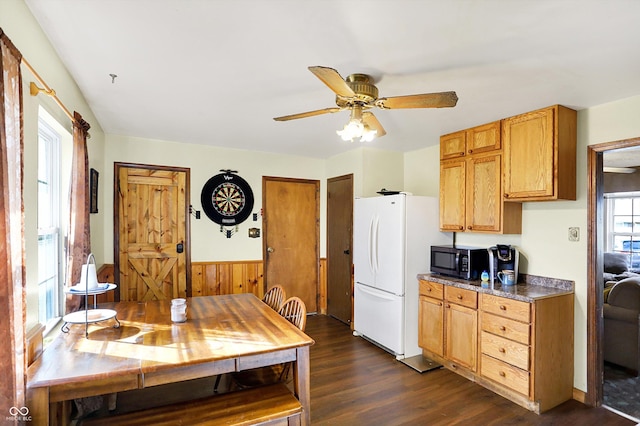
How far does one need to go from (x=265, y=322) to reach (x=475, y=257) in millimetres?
2124

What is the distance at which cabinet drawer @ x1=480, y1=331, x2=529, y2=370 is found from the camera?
2559 millimetres

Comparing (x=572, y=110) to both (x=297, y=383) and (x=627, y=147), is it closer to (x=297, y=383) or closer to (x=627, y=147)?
(x=627, y=147)

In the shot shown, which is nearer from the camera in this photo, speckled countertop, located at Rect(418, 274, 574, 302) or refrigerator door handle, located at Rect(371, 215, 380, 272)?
speckled countertop, located at Rect(418, 274, 574, 302)

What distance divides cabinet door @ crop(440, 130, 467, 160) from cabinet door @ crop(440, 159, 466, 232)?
0.24ft

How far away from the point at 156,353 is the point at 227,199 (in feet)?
9.37

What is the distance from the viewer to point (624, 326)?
3184mm

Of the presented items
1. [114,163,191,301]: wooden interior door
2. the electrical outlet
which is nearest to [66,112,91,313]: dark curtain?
[114,163,191,301]: wooden interior door

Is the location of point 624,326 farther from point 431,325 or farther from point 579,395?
point 431,325

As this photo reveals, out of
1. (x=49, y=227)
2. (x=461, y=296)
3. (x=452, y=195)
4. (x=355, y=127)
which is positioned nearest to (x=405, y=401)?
→ (x=461, y=296)

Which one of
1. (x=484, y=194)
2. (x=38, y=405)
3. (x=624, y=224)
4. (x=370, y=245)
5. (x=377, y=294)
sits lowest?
(x=377, y=294)

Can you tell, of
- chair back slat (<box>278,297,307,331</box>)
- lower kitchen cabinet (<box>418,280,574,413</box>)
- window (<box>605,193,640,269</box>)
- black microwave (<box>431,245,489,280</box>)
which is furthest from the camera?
window (<box>605,193,640,269</box>)

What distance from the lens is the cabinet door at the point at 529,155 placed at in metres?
2.66

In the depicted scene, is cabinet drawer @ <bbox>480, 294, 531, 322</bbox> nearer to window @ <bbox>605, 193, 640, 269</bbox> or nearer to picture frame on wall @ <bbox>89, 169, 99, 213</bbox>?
picture frame on wall @ <bbox>89, 169, 99, 213</bbox>

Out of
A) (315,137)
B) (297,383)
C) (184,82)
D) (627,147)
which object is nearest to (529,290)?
(627,147)
